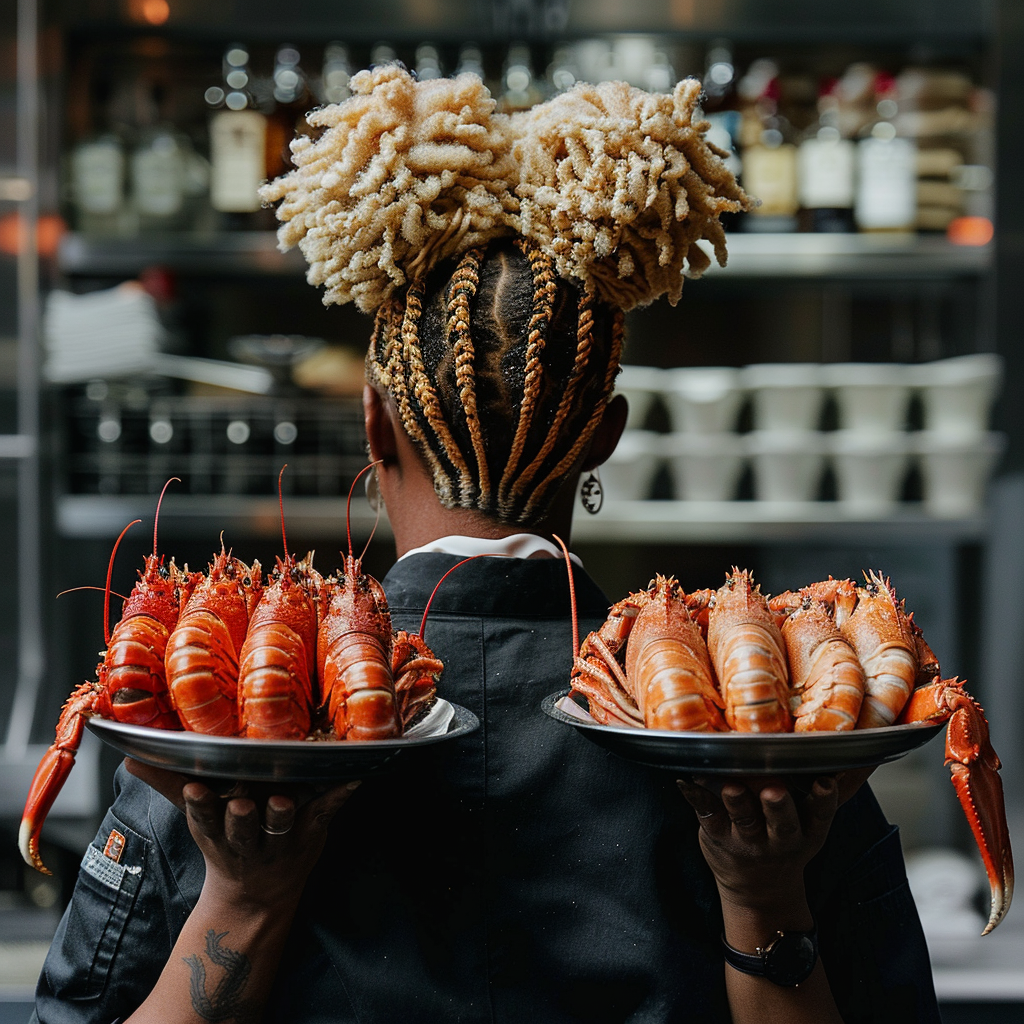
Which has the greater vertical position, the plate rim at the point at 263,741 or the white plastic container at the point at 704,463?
the white plastic container at the point at 704,463

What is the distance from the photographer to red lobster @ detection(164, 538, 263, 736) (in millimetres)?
814

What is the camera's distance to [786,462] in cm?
257

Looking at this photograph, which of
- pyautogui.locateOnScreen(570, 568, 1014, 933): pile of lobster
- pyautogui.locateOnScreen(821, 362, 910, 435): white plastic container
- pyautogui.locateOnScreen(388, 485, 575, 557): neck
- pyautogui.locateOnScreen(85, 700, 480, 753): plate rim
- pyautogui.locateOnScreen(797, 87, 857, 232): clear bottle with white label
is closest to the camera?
pyautogui.locateOnScreen(85, 700, 480, 753): plate rim

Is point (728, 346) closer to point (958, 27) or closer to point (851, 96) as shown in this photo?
point (851, 96)

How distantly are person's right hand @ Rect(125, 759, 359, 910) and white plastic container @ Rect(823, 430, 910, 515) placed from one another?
6.57ft

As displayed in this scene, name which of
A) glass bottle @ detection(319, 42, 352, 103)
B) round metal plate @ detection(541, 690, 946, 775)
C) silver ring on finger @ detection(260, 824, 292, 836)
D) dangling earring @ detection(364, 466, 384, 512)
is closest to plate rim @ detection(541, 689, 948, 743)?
round metal plate @ detection(541, 690, 946, 775)

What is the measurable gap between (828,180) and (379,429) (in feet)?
6.23

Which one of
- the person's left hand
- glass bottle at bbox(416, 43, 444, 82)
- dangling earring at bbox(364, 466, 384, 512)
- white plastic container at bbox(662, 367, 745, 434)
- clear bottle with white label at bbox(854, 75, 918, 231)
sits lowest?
the person's left hand

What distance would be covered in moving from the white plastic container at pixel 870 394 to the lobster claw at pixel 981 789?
1733 mm

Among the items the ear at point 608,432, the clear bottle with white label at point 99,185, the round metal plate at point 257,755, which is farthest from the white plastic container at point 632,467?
the round metal plate at point 257,755

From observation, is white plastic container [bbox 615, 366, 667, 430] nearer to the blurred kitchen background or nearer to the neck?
the blurred kitchen background

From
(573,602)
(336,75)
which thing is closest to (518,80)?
(336,75)

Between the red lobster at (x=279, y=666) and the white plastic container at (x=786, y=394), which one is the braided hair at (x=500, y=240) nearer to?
the red lobster at (x=279, y=666)

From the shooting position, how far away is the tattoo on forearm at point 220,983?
2.72 feet
